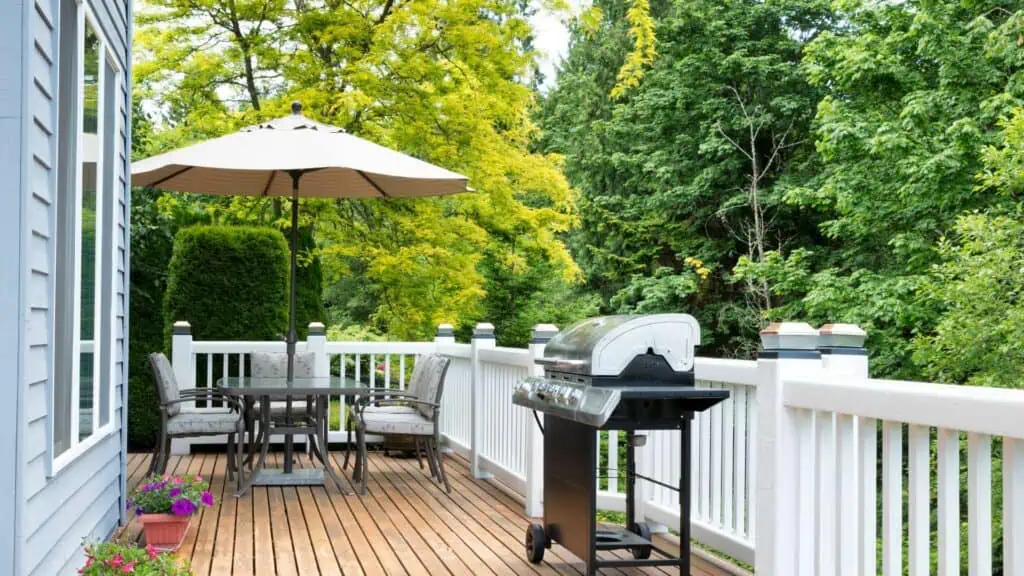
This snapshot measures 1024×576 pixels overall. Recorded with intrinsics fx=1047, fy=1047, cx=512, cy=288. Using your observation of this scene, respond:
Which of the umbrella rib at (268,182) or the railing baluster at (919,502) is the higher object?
the umbrella rib at (268,182)

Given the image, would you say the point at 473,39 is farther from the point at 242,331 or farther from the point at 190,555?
the point at 190,555

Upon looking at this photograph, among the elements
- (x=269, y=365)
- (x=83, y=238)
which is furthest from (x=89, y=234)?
(x=269, y=365)

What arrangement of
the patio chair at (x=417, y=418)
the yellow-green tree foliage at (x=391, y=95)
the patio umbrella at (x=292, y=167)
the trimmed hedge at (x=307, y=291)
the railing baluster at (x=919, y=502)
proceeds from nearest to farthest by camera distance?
the railing baluster at (x=919, y=502)
the patio umbrella at (x=292, y=167)
the patio chair at (x=417, y=418)
the trimmed hedge at (x=307, y=291)
the yellow-green tree foliage at (x=391, y=95)

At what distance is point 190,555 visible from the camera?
485 centimetres

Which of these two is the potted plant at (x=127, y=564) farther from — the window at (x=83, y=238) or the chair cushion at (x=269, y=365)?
the chair cushion at (x=269, y=365)

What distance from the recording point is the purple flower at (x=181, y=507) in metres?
4.81

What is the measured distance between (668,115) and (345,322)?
7810 mm

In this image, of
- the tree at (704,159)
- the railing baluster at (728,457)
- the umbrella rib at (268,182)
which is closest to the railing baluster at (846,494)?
the railing baluster at (728,457)

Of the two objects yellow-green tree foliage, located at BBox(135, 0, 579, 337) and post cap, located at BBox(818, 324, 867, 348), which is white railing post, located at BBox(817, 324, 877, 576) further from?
yellow-green tree foliage, located at BBox(135, 0, 579, 337)

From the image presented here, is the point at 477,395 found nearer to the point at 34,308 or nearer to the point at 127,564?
the point at 127,564

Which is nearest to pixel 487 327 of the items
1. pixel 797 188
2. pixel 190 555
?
pixel 190 555

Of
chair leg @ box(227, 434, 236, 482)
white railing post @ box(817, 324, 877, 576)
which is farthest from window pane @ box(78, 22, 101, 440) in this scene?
chair leg @ box(227, 434, 236, 482)

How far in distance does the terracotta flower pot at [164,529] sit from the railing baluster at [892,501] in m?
3.36

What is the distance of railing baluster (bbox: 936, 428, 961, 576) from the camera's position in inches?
88.7
